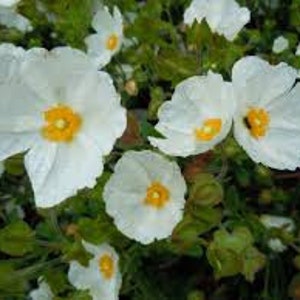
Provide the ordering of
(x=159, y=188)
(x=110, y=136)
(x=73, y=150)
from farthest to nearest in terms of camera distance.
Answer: (x=159, y=188), (x=73, y=150), (x=110, y=136)

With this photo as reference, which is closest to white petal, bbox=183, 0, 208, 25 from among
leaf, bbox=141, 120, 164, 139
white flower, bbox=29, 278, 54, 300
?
leaf, bbox=141, 120, 164, 139

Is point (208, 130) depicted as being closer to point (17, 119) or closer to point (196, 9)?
point (17, 119)

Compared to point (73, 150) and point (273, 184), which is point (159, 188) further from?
point (273, 184)

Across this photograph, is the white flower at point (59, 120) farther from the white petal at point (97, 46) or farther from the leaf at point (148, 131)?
the white petal at point (97, 46)

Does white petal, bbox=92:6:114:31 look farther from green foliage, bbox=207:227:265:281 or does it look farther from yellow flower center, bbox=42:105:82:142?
green foliage, bbox=207:227:265:281

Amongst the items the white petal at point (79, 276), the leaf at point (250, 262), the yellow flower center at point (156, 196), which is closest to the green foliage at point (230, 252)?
the leaf at point (250, 262)

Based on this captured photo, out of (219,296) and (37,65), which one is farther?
(219,296)

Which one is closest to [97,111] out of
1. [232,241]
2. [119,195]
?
[119,195]
